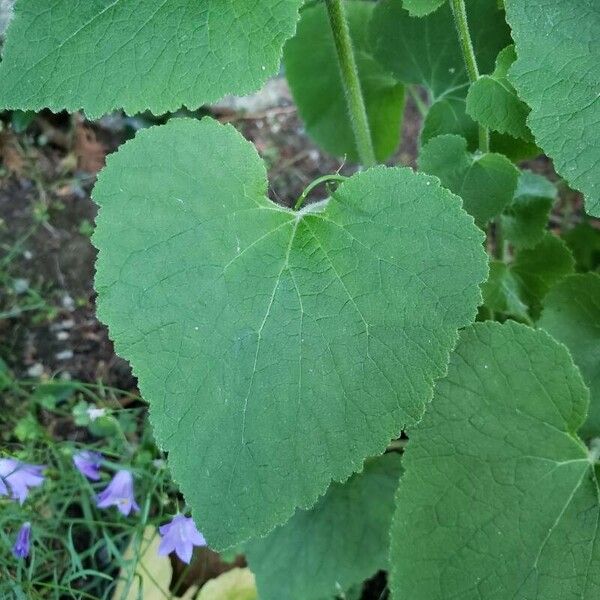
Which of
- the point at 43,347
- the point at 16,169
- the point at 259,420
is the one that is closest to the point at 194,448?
the point at 259,420

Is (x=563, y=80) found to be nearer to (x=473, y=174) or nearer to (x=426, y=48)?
(x=473, y=174)

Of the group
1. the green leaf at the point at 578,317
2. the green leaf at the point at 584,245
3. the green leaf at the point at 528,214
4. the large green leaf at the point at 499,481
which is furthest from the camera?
the green leaf at the point at 584,245

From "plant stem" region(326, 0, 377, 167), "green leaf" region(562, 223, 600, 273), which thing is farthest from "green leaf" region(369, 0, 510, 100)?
"green leaf" region(562, 223, 600, 273)

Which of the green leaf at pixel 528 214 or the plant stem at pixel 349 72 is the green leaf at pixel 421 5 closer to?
the plant stem at pixel 349 72

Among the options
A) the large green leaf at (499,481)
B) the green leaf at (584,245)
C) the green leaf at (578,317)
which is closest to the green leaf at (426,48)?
the green leaf at (578,317)

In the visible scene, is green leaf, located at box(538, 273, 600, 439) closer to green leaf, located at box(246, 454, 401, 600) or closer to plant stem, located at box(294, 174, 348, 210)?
green leaf, located at box(246, 454, 401, 600)

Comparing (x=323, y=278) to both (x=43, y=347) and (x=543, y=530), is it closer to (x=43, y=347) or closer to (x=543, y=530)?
(x=543, y=530)
